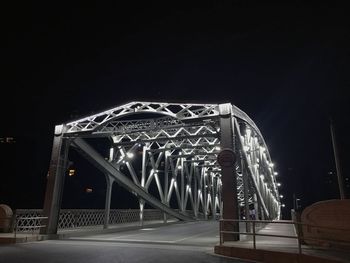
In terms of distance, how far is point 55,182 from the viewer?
59.3 ft

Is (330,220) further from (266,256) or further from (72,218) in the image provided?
(72,218)

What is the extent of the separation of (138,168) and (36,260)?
54.8 m

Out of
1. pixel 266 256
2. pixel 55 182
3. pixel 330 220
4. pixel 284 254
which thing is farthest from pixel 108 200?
pixel 330 220

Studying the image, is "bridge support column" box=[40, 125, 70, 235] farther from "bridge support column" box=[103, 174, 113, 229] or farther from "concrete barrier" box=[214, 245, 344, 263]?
"concrete barrier" box=[214, 245, 344, 263]

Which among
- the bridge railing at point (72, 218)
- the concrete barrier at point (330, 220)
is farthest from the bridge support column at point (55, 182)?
the concrete barrier at point (330, 220)

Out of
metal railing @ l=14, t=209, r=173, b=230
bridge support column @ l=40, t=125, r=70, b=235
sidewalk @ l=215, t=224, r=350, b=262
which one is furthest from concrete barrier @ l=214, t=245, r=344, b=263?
metal railing @ l=14, t=209, r=173, b=230

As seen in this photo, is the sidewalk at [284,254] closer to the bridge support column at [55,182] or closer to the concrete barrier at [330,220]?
the concrete barrier at [330,220]

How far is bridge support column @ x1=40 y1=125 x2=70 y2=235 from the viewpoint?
1708cm

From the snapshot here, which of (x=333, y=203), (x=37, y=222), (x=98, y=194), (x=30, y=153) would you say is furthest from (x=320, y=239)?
(x=98, y=194)

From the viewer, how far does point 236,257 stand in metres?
10.2

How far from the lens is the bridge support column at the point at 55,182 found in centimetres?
1708

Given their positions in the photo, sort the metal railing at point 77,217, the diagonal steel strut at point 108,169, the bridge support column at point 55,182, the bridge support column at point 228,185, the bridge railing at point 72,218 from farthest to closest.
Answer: the diagonal steel strut at point 108,169
the metal railing at point 77,217
the bridge railing at point 72,218
the bridge support column at point 55,182
the bridge support column at point 228,185

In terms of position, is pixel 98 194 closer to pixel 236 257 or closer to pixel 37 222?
pixel 37 222

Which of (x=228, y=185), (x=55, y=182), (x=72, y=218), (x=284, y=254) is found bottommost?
(x=284, y=254)
